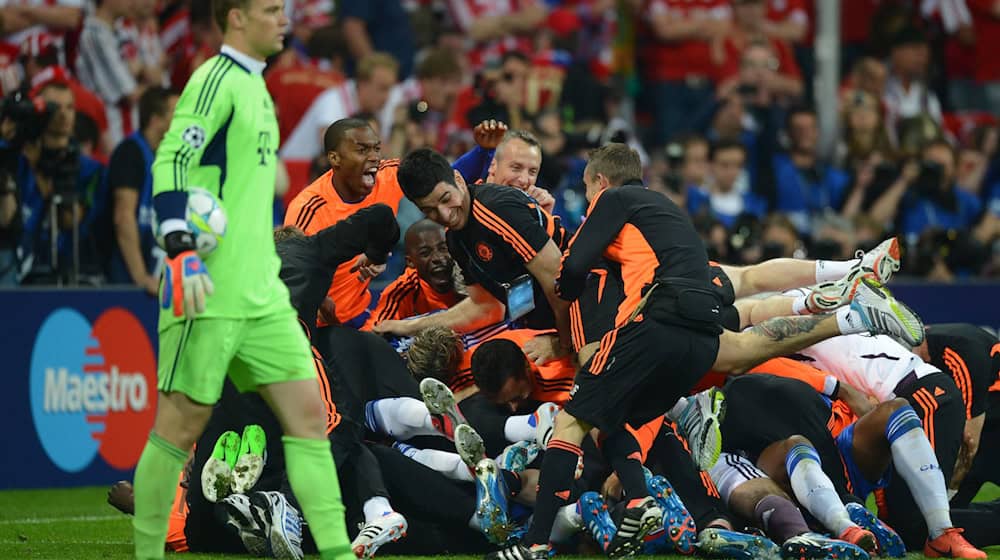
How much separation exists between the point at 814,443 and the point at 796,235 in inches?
229

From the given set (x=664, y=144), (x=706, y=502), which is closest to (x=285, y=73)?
(x=664, y=144)

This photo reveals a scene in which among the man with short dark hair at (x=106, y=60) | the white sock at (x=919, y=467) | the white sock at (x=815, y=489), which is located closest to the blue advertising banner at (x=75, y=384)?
the man with short dark hair at (x=106, y=60)

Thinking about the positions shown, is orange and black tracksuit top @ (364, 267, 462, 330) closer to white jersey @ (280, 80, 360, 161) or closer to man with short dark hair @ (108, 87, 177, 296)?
man with short dark hair @ (108, 87, 177, 296)

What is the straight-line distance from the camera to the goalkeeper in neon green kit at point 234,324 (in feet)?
18.8

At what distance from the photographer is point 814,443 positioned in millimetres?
7758

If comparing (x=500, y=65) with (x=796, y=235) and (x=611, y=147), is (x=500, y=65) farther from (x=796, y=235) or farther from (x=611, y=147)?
(x=611, y=147)

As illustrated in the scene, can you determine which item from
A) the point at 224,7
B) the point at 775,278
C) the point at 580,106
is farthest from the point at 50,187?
the point at 580,106

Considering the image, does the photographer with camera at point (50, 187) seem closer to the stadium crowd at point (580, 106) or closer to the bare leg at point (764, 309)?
the stadium crowd at point (580, 106)

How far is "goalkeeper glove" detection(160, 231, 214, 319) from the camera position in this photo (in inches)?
217

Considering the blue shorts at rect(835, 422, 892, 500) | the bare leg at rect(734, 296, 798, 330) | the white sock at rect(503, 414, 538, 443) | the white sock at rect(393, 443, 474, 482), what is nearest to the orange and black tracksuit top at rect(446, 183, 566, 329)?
the white sock at rect(503, 414, 538, 443)

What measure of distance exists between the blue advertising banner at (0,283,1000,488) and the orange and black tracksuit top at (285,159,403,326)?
2312 millimetres

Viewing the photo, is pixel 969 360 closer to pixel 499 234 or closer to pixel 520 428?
pixel 520 428

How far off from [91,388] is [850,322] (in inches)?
205

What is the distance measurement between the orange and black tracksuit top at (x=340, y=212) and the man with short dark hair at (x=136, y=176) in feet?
7.43
